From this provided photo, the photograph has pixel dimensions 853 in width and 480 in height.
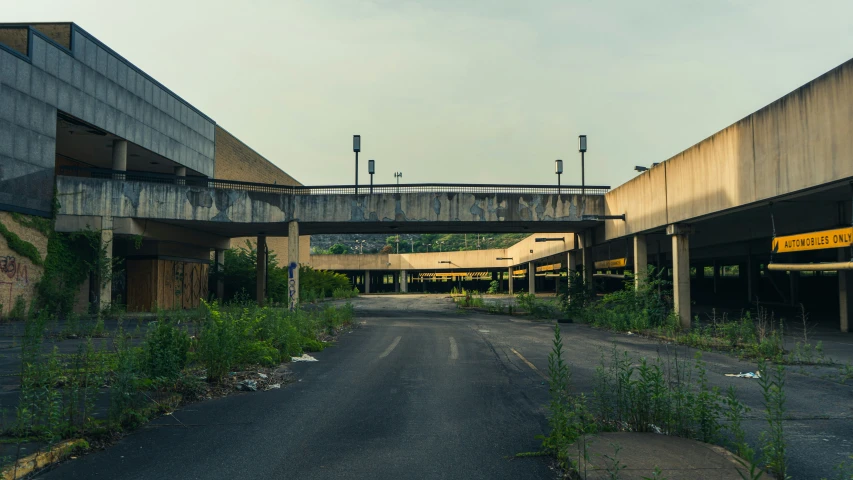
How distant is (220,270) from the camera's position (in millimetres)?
38844

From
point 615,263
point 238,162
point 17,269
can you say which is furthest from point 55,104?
point 615,263

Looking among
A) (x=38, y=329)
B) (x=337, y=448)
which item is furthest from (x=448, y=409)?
(x=38, y=329)

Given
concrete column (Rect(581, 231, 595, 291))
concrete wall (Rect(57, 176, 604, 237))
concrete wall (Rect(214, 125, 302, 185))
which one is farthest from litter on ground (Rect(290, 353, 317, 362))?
concrete wall (Rect(214, 125, 302, 185))

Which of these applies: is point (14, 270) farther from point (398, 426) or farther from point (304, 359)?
point (398, 426)

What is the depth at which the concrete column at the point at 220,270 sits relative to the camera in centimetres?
3819

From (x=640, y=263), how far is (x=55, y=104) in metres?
26.6

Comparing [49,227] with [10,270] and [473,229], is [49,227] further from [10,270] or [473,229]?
[473,229]

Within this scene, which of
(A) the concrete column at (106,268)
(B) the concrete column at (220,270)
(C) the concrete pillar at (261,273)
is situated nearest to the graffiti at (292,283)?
(A) the concrete column at (106,268)

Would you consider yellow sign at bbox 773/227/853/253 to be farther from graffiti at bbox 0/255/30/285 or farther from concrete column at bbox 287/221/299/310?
graffiti at bbox 0/255/30/285

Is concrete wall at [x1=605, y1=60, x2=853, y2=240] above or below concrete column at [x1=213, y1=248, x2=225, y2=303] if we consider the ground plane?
above

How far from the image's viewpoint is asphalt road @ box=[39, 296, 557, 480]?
529cm

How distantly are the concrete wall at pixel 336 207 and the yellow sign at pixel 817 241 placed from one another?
1198cm

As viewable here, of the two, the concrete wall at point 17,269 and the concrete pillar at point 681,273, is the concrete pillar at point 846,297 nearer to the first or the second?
the concrete pillar at point 681,273

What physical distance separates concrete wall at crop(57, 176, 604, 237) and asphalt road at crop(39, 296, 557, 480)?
15.8 meters
